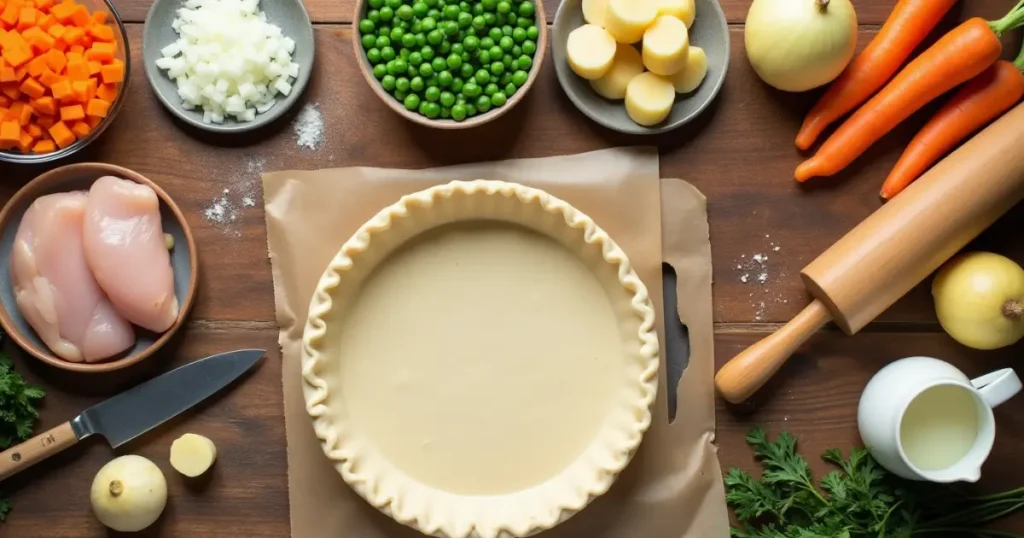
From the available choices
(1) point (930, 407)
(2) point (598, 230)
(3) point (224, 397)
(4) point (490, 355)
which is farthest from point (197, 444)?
(1) point (930, 407)

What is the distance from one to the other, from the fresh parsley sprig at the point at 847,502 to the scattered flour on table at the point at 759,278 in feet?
0.89

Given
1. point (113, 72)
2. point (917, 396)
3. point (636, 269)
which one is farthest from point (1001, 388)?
point (113, 72)

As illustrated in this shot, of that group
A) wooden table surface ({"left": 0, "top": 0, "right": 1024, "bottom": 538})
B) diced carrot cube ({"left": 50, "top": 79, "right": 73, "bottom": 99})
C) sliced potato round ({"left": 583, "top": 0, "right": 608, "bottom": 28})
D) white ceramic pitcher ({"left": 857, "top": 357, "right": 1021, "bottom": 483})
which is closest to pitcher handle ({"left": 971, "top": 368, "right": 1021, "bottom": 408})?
white ceramic pitcher ({"left": 857, "top": 357, "right": 1021, "bottom": 483})

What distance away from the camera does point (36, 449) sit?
1711mm

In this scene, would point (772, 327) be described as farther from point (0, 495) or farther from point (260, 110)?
point (0, 495)

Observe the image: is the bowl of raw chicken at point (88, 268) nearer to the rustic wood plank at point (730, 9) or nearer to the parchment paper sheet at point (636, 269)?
the parchment paper sheet at point (636, 269)

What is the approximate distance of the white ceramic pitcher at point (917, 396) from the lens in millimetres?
1596

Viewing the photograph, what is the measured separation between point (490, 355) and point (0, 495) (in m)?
1.08

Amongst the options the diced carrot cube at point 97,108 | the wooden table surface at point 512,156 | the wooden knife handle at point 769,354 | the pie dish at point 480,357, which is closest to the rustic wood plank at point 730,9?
the wooden table surface at point 512,156

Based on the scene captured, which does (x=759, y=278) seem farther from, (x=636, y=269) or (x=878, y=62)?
(x=878, y=62)

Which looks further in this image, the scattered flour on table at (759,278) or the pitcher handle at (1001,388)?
the scattered flour on table at (759,278)

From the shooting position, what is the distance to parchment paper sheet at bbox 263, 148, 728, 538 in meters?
1.78

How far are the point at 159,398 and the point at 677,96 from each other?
1265mm

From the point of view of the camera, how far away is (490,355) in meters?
1.79
